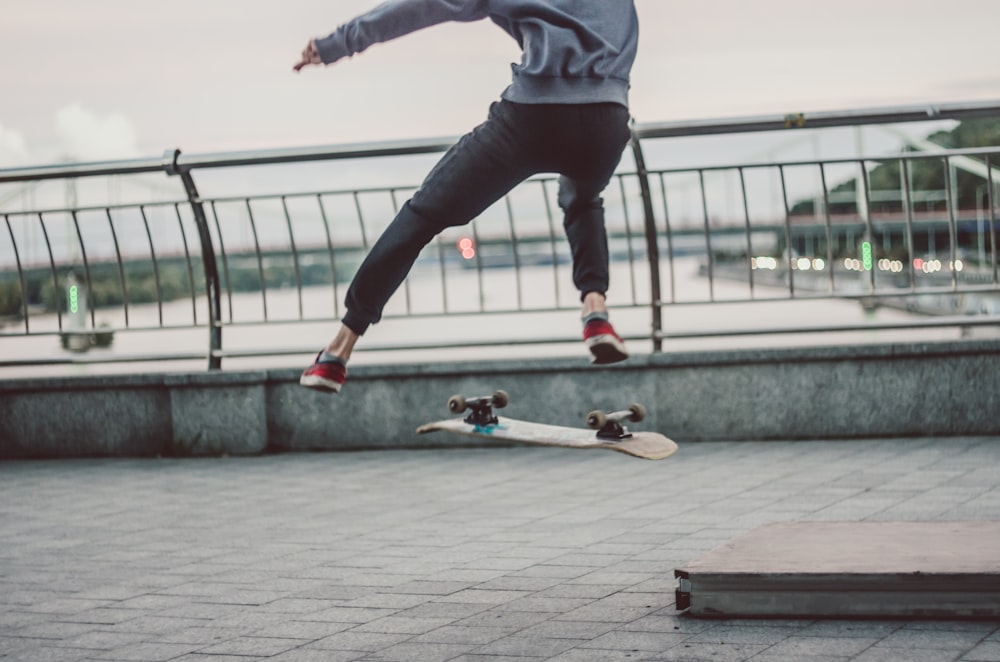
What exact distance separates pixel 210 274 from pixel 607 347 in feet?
15.3

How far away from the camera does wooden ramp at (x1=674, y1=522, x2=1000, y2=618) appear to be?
3.40 metres

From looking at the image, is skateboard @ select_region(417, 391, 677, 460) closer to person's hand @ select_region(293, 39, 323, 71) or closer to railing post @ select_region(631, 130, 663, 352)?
person's hand @ select_region(293, 39, 323, 71)

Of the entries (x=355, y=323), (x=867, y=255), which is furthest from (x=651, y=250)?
(x=355, y=323)

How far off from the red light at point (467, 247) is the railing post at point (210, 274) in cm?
161

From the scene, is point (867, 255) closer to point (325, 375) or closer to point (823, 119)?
point (823, 119)

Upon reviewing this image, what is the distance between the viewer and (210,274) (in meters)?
8.20

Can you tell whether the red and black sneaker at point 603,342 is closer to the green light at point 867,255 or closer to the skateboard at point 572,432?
the skateboard at point 572,432

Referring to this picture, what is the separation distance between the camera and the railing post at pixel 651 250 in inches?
301

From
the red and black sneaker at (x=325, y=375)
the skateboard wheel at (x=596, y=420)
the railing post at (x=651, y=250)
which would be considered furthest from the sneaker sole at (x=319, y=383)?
the railing post at (x=651, y=250)

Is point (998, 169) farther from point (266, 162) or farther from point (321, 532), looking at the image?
point (321, 532)

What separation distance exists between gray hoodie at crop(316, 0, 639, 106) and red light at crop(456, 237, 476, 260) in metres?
4.95

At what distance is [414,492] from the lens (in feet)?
21.4

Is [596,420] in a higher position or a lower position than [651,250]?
lower

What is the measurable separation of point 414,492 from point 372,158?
219 cm
